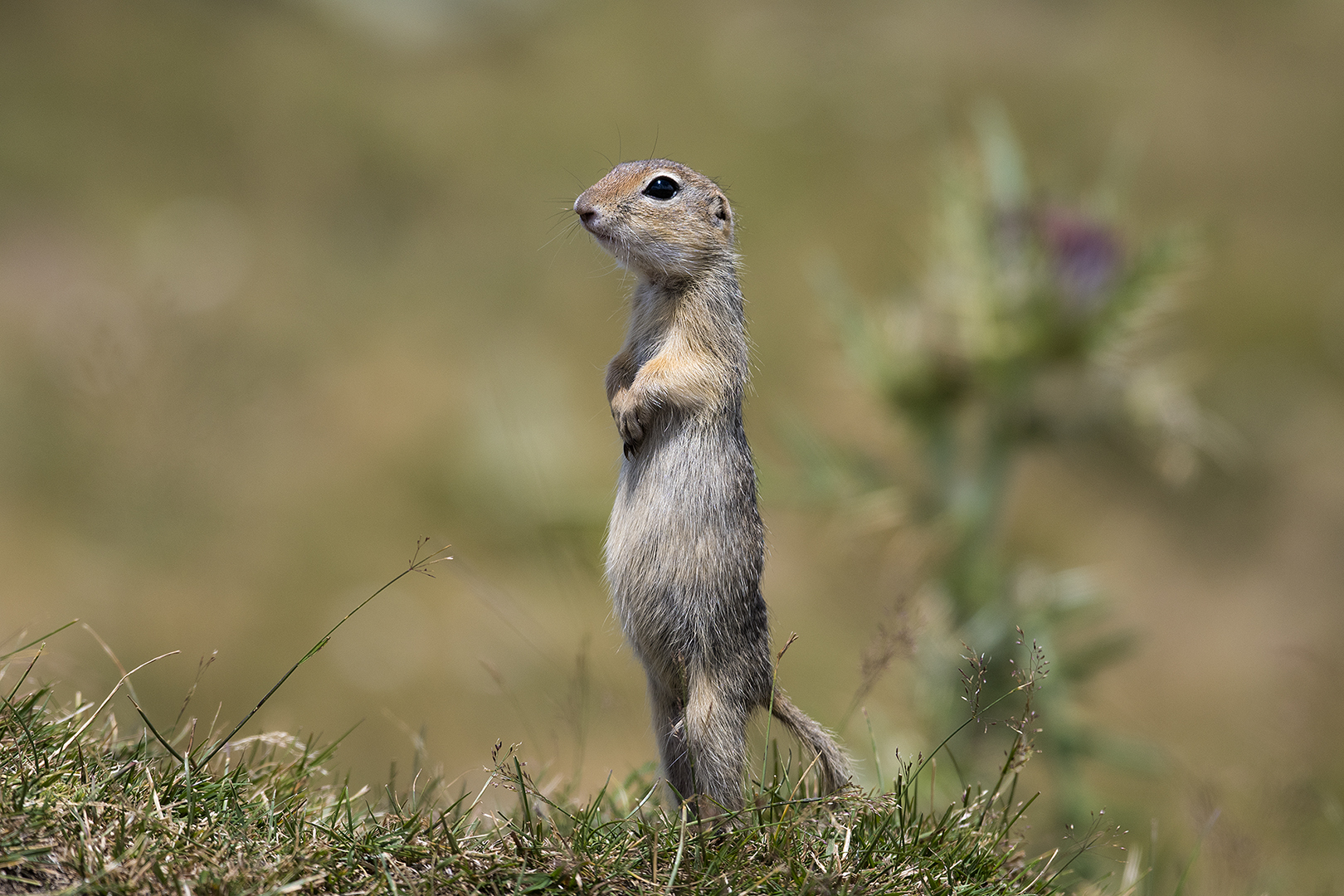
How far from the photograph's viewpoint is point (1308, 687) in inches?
213

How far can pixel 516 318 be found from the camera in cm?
1267

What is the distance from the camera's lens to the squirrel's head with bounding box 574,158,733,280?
3.43 m

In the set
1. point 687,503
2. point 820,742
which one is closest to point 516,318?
point 687,503

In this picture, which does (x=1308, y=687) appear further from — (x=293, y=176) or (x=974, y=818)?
(x=293, y=176)

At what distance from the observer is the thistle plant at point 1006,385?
572cm

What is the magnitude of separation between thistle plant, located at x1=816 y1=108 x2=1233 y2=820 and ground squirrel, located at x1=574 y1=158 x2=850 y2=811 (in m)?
2.56

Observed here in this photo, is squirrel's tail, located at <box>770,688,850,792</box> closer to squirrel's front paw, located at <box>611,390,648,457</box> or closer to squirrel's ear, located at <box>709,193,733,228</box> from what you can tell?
squirrel's front paw, located at <box>611,390,648,457</box>

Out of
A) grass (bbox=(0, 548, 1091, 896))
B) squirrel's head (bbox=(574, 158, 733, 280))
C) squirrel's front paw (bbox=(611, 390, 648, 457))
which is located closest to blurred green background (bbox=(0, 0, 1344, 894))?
squirrel's head (bbox=(574, 158, 733, 280))

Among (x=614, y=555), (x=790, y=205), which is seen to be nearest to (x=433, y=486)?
(x=790, y=205)

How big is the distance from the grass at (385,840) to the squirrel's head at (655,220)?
1629 millimetres

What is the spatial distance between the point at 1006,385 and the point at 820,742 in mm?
3283

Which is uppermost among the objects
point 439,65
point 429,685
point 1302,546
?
point 439,65

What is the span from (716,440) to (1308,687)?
13.4 ft

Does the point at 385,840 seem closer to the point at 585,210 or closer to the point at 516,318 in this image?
the point at 585,210
